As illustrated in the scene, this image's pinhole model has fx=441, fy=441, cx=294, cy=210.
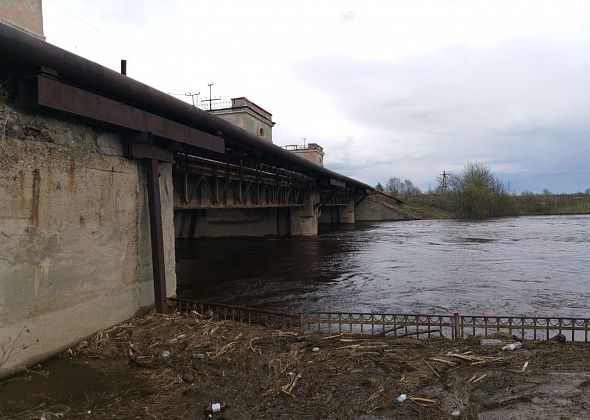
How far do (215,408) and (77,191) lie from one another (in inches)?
181

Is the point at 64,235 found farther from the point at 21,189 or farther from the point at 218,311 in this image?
the point at 218,311

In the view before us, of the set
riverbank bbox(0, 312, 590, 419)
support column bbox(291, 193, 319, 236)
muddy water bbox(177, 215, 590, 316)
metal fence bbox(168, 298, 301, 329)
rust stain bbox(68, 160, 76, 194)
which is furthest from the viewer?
support column bbox(291, 193, 319, 236)

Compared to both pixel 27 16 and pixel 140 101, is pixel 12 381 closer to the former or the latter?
pixel 140 101

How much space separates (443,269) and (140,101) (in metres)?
15.3

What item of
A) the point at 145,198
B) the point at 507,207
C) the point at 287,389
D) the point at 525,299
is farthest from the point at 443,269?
the point at 507,207

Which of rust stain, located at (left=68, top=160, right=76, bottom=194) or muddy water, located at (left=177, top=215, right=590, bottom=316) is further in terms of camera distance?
muddy water, located at (left=177, top=215, right=590, bottom=316)

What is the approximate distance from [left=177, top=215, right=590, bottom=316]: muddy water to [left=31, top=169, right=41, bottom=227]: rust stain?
7.61m

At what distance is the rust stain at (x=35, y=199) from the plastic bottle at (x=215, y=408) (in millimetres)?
3914

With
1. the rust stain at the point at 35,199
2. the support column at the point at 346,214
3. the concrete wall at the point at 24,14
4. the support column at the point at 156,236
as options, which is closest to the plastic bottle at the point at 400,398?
the rust stain at the point at 35,199

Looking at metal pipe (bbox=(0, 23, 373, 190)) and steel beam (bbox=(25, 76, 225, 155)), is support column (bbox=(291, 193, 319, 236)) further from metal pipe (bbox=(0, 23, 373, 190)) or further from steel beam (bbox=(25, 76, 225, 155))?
steel beam (bbox=(25, 76, 225, 155))

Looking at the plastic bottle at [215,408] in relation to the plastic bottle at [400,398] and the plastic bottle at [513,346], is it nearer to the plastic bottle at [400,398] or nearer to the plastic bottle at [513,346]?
the plastic bottle at [400,398]

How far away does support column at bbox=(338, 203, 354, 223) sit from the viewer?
61656 millimetres

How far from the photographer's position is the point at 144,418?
486 cm

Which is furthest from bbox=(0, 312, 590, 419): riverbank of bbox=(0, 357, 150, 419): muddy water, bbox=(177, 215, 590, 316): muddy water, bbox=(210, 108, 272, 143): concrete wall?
bbox=(210, 108, 272, 143): concrete wall
